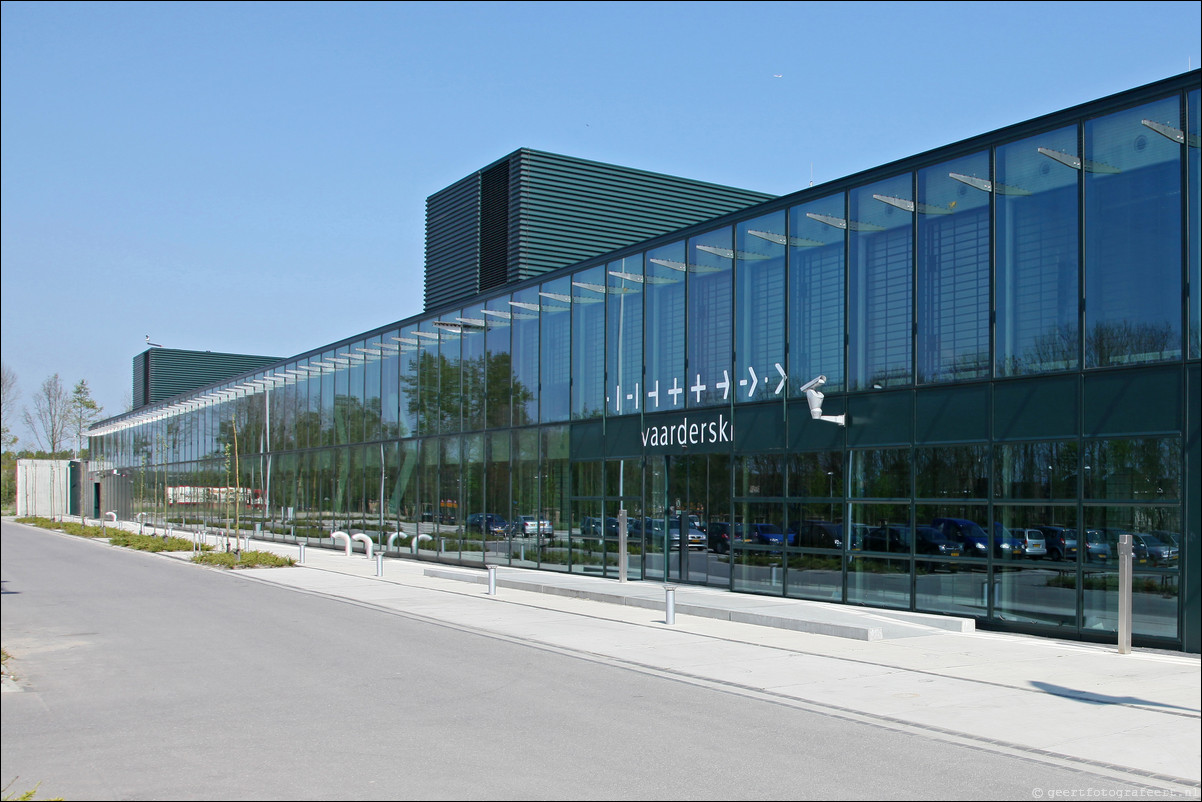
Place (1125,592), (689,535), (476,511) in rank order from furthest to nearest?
(476,511) → (689,535) → (1125,592)

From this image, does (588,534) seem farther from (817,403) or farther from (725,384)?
(817,403)

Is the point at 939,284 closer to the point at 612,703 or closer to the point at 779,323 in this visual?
the point at 779,323

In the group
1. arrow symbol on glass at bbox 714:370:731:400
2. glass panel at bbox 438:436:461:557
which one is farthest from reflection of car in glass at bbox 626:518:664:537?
glass panel at bbox 438:436:461:557

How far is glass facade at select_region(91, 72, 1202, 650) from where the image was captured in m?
16.2

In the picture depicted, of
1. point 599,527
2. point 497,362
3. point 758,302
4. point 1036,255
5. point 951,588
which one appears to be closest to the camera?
point 1036,255

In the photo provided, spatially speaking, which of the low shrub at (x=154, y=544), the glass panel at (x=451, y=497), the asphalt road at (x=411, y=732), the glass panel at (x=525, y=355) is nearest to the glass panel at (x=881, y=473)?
the asphalt road at (x=411, y=732)

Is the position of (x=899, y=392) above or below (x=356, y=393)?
below

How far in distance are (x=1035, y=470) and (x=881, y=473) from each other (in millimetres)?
3350

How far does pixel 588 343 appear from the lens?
97.9 feet

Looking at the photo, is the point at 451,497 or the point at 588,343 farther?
the point at 451,497

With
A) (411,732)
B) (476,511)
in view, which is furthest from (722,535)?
(411,732)

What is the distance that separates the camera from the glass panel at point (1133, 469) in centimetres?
1573

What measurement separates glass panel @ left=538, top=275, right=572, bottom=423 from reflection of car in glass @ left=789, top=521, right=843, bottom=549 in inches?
395

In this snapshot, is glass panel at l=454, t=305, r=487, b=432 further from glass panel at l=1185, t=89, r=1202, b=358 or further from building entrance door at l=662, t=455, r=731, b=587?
glass panel at l=1185, t=89, r=1202, b=358
